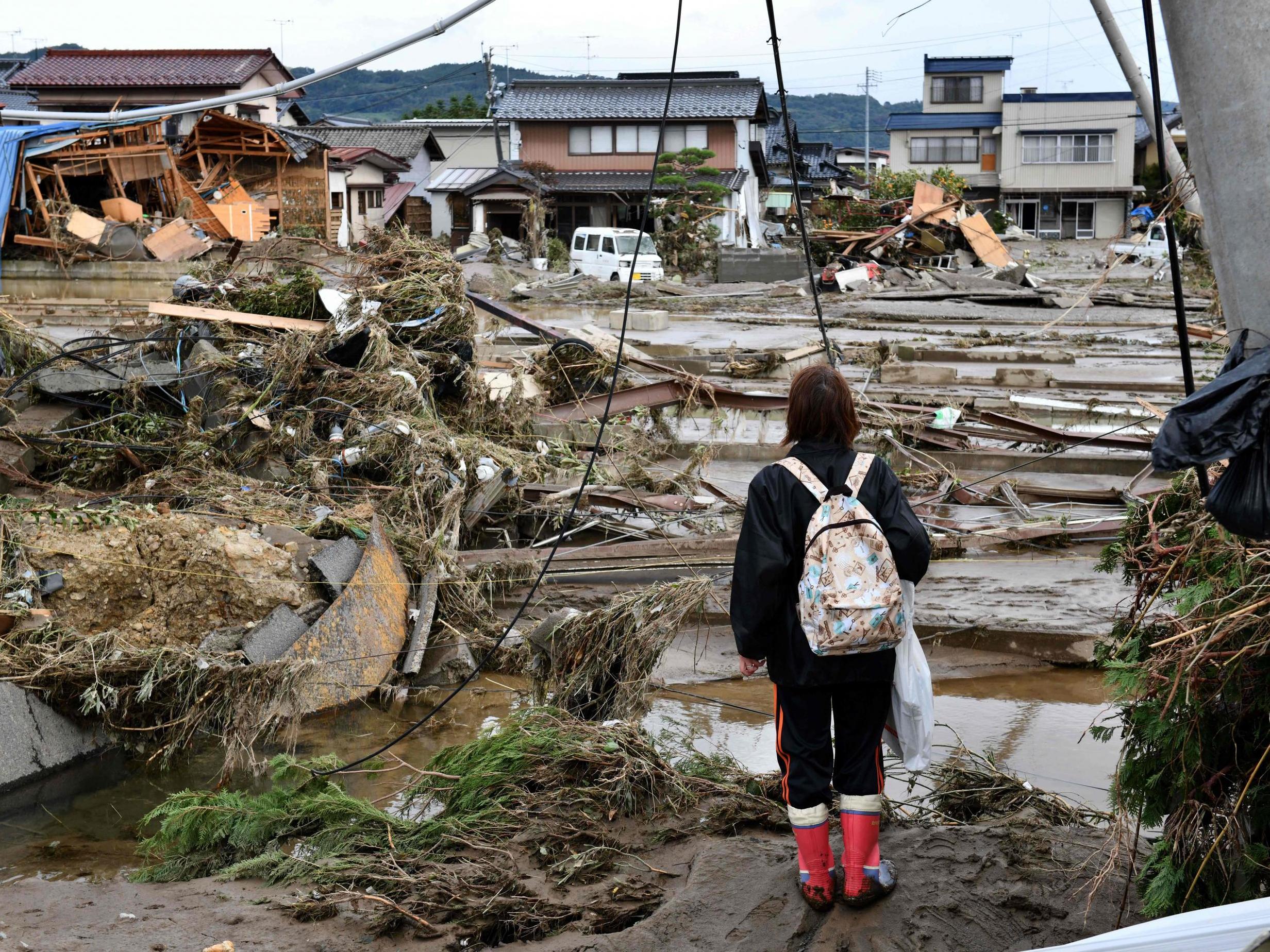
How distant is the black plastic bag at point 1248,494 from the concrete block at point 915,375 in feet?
43.9

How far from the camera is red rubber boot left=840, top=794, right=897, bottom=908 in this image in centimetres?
327

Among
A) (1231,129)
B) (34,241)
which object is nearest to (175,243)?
(34,241)

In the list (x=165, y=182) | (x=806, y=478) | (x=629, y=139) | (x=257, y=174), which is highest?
(x=629, y=139)

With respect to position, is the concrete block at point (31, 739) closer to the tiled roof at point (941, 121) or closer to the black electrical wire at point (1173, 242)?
the black electrical wire at point (1173, 242)

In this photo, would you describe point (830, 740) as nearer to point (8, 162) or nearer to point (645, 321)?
point (645, 321)

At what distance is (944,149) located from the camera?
54125 mm

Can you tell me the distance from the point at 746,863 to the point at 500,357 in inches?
462

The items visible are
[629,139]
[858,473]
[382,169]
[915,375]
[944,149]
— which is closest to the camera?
[858,473]

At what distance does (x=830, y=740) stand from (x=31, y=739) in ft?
12.1

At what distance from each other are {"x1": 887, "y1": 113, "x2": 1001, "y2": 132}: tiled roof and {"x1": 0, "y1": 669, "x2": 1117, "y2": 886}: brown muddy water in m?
51.8

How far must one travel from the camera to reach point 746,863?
3.62 meters

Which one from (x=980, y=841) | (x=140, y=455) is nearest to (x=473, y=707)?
(x=980, y=841)

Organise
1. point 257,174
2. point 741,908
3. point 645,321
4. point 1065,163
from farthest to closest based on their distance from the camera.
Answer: point 1065,163 → point 257,174 → point 645,321 → point 741,908

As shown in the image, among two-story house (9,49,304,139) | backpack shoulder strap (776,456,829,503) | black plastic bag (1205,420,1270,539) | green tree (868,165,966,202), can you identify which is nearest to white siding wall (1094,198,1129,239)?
green tree (868,165,966,202)
